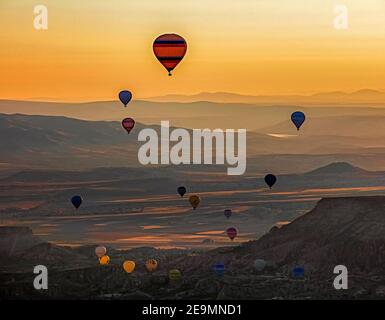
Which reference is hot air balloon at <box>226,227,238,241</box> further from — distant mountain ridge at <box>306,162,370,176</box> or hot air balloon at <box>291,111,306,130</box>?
hot air balloon at <box>291,111,306,130</box>

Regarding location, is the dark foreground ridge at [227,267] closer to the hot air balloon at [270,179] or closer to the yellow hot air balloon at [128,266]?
the yellow hot air balloon at [128,266]

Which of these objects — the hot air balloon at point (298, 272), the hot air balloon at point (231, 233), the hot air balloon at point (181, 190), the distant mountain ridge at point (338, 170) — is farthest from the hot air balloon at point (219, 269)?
the distant mountain ridge at point (338, 170)

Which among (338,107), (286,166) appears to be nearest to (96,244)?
(286,166)

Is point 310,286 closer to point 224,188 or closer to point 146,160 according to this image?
point 224,188

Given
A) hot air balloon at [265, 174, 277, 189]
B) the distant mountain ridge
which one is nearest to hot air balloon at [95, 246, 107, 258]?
hot air balloon at [265, 174, 277, 189]

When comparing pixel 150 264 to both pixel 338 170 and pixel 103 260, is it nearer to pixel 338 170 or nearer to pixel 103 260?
pixel 103 260

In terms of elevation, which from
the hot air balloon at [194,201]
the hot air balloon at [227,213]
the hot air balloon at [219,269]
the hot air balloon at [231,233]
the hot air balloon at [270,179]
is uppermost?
the hot air balloon at [270,179]
